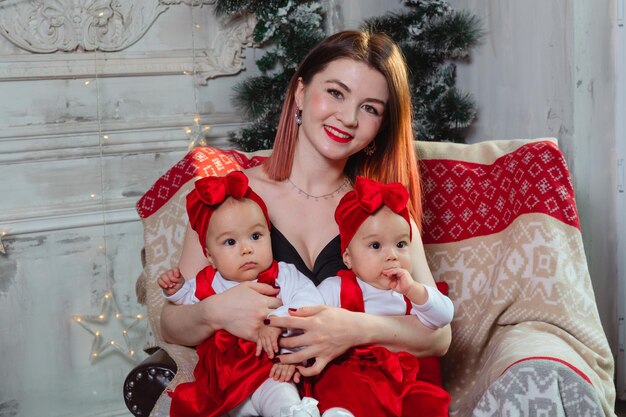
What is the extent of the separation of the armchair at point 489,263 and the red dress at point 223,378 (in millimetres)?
121

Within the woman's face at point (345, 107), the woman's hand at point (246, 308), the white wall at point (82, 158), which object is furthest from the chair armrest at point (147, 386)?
the white wall at point (82, 158)

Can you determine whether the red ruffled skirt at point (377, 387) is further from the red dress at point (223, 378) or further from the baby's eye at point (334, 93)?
the baby's eye at point (334, 93)

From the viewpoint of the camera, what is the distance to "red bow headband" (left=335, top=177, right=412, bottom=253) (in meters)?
2.04

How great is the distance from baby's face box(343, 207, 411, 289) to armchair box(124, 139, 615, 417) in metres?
0.35

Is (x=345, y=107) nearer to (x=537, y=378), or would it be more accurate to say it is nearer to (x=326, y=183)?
(x=326, y=183)

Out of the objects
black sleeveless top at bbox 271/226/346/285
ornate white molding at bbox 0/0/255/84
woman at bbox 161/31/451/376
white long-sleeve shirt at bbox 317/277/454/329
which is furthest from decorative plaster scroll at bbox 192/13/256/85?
white long-sleeve shirt at bbox 317/277/454/329

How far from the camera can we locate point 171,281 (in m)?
2.14

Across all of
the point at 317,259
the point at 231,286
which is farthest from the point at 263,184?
the point at 231,286

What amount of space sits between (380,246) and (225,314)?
399mm

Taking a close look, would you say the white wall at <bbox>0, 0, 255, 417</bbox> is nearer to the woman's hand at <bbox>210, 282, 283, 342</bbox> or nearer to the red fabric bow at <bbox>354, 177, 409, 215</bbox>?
the woman's hand at <bbox>210, 282, 283, 342</bbox>

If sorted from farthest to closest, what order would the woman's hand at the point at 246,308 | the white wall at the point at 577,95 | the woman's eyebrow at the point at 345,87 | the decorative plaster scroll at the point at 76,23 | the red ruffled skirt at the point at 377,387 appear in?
the decorative plaster scroll at the point at 76,23 < the white wall at the point at 577,95 < the woman's eyebrow at the point at 345,87 < the woman's hand at the point at 246,308 < the red ruffled skirt at the point at 377,387

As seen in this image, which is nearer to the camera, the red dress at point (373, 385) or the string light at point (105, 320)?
the red dress at point (373, 385)

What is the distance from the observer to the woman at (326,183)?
201cm

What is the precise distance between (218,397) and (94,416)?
183cm
